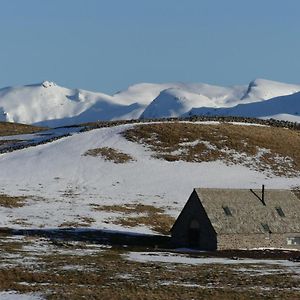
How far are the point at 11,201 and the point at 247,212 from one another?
32775mm

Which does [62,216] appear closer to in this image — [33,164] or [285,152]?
[33,164]

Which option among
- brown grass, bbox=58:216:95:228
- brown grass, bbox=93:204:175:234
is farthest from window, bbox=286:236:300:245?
brown grass, bbox=58:216:95:228

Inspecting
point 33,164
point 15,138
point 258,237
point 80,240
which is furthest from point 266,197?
point 15,138

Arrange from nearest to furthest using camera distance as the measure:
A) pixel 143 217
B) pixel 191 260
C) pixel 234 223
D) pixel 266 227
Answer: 1. pixel 191 260
2. pixel 234 223
3. pixel 266 227
4. pixel 143 217

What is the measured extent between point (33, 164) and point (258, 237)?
198 feet

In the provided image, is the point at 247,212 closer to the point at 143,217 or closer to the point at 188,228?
the point at 188,228

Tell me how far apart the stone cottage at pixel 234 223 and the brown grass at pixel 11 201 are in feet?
79.8

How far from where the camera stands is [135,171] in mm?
126688

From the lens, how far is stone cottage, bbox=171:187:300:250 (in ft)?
251

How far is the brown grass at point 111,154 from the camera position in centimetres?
13289

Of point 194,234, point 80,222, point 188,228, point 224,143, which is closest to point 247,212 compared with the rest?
point 194,234

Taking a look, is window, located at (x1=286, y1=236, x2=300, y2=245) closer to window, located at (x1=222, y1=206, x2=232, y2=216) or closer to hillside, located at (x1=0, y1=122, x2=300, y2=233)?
window, located at (x1=222, y1=206, x2=232, y2=216)

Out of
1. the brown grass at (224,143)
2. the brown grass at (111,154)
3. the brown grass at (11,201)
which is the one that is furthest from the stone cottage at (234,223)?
the brown grass at (111,154)

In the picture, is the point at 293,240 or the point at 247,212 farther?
the point at 293,240
